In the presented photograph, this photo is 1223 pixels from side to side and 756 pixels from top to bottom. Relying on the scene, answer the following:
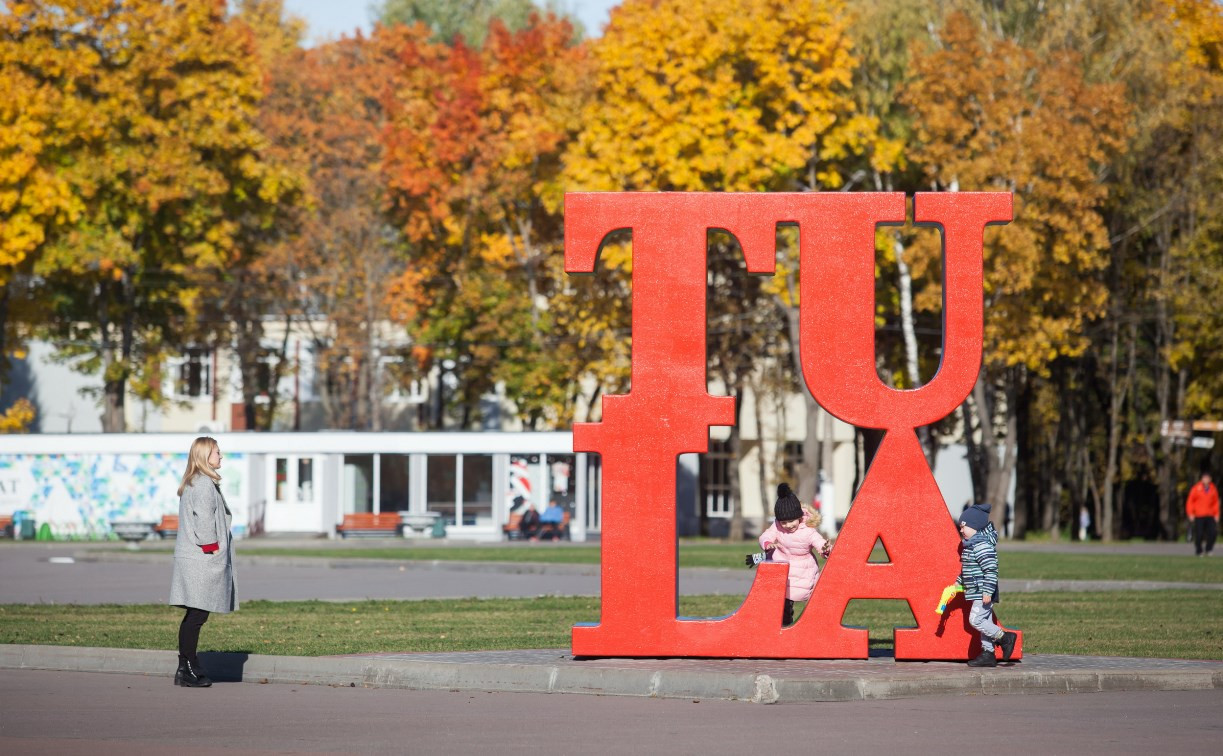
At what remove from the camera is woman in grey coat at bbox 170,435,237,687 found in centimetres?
1352

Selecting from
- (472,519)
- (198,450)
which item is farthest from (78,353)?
(198,450)

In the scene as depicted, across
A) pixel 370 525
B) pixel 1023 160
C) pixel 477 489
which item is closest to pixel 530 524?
pixel 477 489

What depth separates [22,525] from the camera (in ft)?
165

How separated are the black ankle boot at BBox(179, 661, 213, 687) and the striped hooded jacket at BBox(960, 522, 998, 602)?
586 centimetres

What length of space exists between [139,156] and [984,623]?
3898 centimetres

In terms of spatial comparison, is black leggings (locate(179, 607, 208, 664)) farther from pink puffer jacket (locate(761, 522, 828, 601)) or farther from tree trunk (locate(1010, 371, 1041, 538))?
tree trunk (locate(1010, 371, 1041, 538))

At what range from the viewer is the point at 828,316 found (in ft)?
47.6

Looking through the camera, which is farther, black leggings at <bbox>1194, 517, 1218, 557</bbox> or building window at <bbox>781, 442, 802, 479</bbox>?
building window at <bbox>781, 442, 802, 479</bbox>

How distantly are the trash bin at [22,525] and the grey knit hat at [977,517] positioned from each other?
4070cm

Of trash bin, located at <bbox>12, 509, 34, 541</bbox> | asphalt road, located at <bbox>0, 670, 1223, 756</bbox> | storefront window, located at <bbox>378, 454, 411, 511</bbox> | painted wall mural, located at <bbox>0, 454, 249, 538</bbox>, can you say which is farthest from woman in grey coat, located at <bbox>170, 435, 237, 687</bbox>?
storefront window, located at <bbox>378, 454, 411, 511</bbox>

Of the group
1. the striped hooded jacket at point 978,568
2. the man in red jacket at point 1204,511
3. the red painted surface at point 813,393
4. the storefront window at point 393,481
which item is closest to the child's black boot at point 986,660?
the red painted surface at point 813,393

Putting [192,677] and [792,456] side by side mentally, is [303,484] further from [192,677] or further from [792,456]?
[192,677]

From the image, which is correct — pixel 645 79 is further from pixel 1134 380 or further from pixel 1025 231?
pixel 1134 380

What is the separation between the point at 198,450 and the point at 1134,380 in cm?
4621
